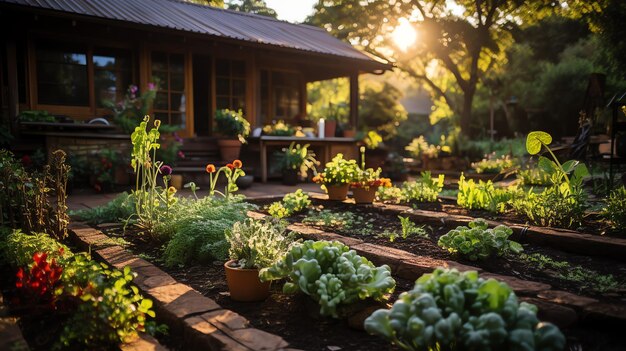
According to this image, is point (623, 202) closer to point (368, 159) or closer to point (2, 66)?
point (368, 159)

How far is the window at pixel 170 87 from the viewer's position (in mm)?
9578

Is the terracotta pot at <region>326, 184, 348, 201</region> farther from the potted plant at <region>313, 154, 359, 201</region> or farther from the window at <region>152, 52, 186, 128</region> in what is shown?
the window at <region>152, 52, 186, 128</region>

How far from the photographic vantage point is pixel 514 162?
9.95m

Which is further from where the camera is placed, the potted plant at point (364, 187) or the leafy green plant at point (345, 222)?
the potted plant at point (364, 187)

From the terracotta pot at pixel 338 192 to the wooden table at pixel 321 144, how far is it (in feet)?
12.0

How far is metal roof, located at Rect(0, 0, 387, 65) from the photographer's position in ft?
25.5

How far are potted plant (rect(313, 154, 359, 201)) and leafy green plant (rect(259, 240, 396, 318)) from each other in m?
2.87

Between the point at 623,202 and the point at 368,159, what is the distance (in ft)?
26.0

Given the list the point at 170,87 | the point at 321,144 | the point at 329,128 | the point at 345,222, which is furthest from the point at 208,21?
the point at 345,222

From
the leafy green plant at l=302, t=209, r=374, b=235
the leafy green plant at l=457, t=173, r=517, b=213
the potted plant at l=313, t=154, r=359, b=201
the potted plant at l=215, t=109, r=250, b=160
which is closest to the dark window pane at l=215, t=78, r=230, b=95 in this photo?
the potted plant at l=215, t=109, r=250, b=160

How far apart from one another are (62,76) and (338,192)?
6373 millimetres

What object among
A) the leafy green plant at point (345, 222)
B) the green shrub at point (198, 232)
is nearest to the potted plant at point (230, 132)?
the leafy green plant at point (345, 222)

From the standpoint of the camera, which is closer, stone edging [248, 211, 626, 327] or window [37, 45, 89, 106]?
stone edging [248, 211, 626, 327]

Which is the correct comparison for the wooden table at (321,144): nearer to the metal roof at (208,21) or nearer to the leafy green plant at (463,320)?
the metal roof at (208,21)
